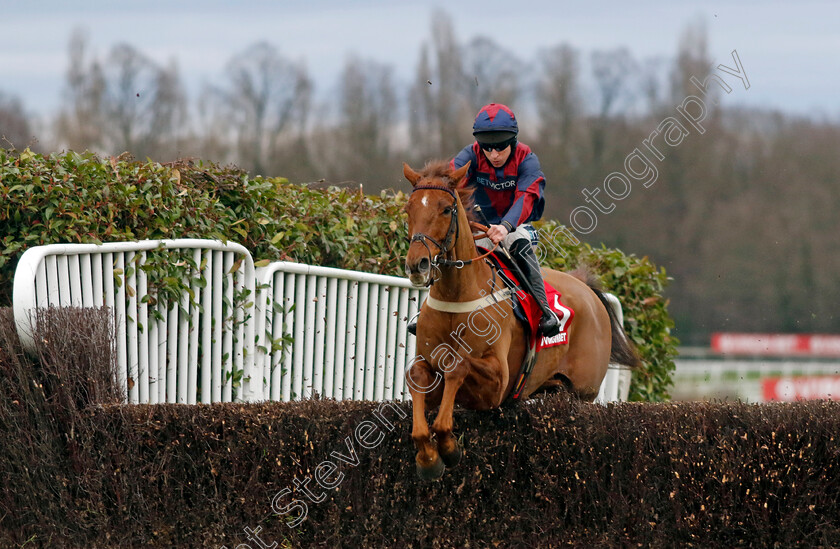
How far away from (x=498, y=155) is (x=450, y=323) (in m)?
1.30

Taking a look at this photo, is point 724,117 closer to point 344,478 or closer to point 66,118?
point 66,118

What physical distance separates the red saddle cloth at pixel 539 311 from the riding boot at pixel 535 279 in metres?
0.05

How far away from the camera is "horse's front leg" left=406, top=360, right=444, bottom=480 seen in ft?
16.1

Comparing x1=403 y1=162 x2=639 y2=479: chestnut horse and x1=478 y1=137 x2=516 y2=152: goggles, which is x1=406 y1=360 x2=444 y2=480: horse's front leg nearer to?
x1=403 y1=162 x2=639 y2=479: chestnut horse

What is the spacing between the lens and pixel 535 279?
20.3 feet

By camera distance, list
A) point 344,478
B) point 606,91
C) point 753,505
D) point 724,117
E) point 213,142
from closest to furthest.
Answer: point 753,505 < point 344,478 < point 213,142 < point 606,91 < point 724,117

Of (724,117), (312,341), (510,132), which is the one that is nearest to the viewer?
(510,132)

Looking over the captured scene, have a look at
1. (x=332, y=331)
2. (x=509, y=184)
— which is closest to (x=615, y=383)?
(x=332, y=331)

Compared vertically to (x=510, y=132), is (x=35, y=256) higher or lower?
lower

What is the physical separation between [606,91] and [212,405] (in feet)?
77.0

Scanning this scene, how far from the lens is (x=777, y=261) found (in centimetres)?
3148

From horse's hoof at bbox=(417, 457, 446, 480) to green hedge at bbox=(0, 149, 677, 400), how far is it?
2.62 meters

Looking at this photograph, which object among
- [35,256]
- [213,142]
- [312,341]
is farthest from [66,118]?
[35,256]

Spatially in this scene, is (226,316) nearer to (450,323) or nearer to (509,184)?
(450,323)
